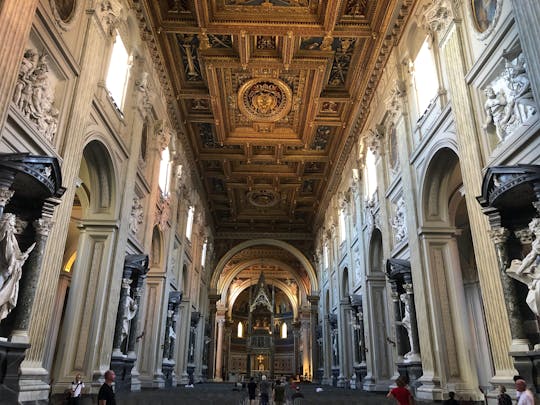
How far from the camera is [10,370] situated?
5.67 metres

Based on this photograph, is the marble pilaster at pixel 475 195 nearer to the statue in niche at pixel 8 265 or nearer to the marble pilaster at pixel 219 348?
the statue in niche at pixel 8 265

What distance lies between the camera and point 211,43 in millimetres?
14008

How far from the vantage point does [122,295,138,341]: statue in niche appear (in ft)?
35.2

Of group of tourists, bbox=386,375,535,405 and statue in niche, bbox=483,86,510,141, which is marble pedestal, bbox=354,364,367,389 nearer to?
group of tourists, bbox=386,375,535,405

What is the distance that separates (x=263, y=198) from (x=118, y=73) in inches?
639

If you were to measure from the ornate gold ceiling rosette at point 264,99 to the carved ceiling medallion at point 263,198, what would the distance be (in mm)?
8163

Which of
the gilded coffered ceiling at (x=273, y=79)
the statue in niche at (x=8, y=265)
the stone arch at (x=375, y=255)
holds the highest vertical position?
the gilded coffered ceiling at (x=273, y=79)

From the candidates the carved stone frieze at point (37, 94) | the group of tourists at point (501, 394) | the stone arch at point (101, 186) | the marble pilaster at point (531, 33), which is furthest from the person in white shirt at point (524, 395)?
the stone arch at point (101, 186)

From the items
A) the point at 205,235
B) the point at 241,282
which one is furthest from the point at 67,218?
the point at 241,282

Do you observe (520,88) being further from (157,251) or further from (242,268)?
(242,268)

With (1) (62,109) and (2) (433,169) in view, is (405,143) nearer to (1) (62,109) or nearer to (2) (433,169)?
(2) (433,169)

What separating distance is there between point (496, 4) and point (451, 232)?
193 inches

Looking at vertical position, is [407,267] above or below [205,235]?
below

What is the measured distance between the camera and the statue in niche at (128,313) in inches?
423
